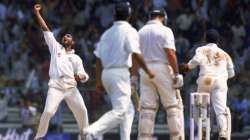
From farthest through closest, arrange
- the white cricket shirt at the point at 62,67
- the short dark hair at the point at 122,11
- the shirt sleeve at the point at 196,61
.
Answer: the white cricket shirt at the point at 62,67
the shirt sleeve at the point at 196,61
the short dark hair at the point at 122,11

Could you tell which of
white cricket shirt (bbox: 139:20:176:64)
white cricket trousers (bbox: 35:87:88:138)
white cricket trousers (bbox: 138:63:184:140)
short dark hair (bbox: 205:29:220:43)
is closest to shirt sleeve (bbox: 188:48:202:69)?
short dark hair (bbox: 205:29:220:43)

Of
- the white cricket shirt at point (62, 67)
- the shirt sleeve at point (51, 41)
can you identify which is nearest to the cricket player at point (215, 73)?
the white cricket shirt at point (62, 67)

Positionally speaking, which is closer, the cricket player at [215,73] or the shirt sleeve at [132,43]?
the shirt sleeve at [132,43]

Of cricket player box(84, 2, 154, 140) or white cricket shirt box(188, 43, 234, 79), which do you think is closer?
cricket player box(84, 2, 154, 140)

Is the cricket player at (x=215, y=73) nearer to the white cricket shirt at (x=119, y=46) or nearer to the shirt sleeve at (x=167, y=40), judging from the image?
the shirt sleeve at (x=167, y=40)

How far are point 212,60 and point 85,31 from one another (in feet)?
35.6

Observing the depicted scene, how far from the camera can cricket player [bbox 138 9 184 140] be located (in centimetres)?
1636

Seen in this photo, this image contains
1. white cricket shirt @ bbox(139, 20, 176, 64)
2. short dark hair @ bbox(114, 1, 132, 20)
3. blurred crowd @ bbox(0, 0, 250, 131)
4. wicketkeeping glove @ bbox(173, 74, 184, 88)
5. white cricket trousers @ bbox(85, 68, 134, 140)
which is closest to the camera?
white cricket trousers @ bbox(85, 68, 134, 140)

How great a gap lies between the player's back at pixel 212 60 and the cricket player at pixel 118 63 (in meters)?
3.13

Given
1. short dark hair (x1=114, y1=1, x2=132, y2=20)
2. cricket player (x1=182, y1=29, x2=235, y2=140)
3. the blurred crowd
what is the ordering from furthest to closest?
the blurred crowd, cricket player (x1=182, y1=29, x2=235, y2=140), short dark hair (x1=114, y1=1, x2=132, y2=20)

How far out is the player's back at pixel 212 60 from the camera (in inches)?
719

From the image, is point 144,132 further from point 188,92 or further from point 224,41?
point 224,41

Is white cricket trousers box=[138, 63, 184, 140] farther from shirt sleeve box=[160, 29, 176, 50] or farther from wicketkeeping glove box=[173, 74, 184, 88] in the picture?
shirt sleeve box=[160, 29, 176, 50]

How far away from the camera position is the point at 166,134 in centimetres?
2488
